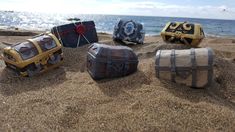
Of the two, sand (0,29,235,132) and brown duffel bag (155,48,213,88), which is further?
brown duffel bag (155,48,213,88)

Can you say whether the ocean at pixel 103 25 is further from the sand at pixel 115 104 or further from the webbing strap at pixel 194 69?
the webbing strap at pixel 194 69

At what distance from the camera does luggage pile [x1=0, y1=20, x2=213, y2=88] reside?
6301 mm

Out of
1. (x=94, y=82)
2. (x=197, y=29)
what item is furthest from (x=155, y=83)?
(x=197, y=29)

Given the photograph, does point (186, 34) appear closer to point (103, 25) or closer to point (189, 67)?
point (189, 67)

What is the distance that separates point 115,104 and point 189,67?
155 cm

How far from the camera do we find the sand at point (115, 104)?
5.04 metres

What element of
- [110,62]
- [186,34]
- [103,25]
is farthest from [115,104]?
[103,25]

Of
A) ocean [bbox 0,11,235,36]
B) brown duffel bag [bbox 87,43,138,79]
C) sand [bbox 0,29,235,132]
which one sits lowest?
ocean [bbox 0,11,235,36]

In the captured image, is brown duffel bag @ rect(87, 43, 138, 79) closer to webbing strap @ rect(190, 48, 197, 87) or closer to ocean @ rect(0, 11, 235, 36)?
webbing strap @ rect(190, 48, 197, 87)

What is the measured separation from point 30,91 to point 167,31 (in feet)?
14.7

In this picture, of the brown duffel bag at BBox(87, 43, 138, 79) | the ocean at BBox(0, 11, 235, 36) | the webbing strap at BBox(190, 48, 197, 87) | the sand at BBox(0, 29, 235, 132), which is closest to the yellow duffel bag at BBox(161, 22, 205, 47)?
the sand at BBox(0, 29, 235, 132)

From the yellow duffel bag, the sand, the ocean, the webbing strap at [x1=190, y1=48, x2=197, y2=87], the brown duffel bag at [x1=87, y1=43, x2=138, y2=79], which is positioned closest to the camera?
the sand

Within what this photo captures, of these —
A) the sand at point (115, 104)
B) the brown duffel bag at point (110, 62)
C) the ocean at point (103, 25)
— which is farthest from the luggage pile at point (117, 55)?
the ocean at point (103, 25)

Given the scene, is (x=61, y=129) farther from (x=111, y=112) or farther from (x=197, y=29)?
(x=197, y=29)
